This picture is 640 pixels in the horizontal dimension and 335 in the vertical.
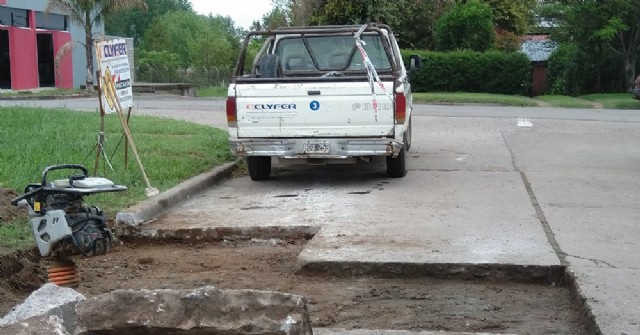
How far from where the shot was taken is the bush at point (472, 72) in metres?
35.8

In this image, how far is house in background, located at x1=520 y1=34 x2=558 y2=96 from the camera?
39938 millimetres

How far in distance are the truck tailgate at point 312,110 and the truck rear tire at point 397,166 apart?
0.78 meters

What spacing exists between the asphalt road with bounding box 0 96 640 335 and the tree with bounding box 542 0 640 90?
1954 cm

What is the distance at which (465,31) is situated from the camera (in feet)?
125

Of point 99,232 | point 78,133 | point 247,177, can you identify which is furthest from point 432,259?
point 78,133

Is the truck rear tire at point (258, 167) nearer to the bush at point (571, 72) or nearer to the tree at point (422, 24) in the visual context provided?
the bush at point (571, 72)

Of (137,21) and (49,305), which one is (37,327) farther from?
(137,21)

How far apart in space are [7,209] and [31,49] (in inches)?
1188

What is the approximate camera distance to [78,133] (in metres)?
13.6

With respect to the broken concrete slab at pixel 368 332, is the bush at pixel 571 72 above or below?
above

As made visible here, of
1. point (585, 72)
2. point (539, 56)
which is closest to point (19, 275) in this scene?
point (585, 72)

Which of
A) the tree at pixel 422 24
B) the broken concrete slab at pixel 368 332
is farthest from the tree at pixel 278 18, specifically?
the broken concrete slab at pixel 368 332

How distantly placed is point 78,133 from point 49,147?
6.22ft

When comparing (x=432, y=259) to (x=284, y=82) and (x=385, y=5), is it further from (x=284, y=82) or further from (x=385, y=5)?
(x=385, y=5)
